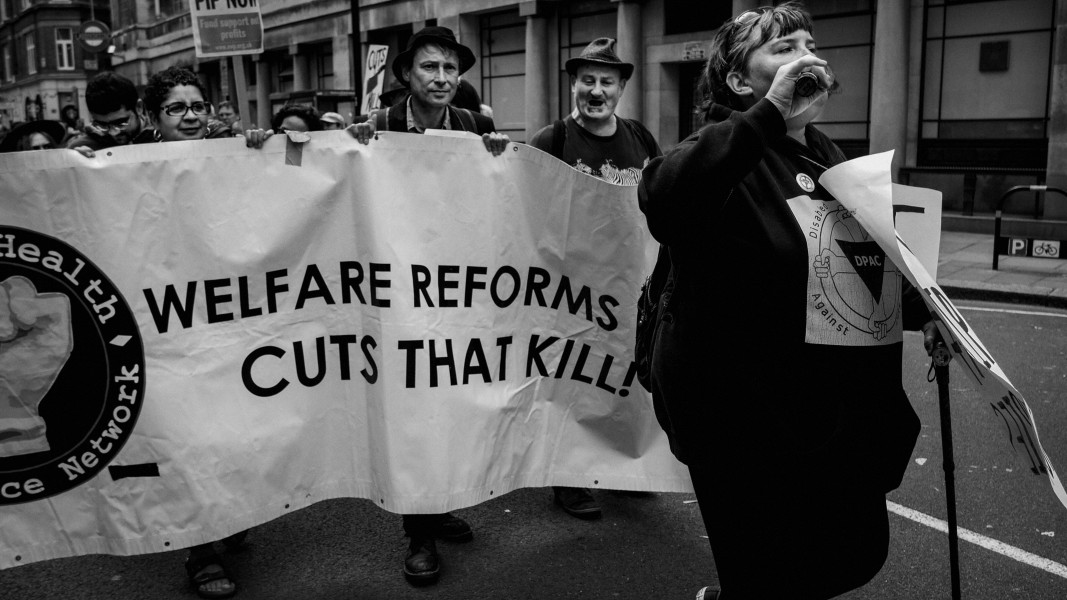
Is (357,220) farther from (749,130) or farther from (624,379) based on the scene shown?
(749,130)

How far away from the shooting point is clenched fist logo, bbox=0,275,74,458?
3.10m

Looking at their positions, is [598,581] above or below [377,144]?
below

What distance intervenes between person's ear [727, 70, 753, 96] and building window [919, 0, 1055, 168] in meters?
14.1

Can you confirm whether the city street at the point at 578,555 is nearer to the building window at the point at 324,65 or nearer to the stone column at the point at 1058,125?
the stone column at the point at 1058,125

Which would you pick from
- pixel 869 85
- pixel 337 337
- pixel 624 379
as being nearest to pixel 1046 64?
pixel 869 85

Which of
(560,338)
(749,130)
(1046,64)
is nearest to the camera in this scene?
(749,130)

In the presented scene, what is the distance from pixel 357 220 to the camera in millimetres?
3527

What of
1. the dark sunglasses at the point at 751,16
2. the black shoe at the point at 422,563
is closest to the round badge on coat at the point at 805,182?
the dark sunglasses at the point at 751,16

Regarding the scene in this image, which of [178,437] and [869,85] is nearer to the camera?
[178,437]

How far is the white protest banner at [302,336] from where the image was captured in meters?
3.15

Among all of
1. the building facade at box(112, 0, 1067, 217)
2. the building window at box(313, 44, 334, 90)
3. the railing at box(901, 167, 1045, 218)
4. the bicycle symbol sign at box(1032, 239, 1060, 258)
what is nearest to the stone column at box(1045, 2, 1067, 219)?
the building facade at box(112, 0, 1067, 217)

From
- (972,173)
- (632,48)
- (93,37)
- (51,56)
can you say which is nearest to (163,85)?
(972,173)

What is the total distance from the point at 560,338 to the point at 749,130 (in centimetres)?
178

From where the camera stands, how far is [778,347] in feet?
7.70
